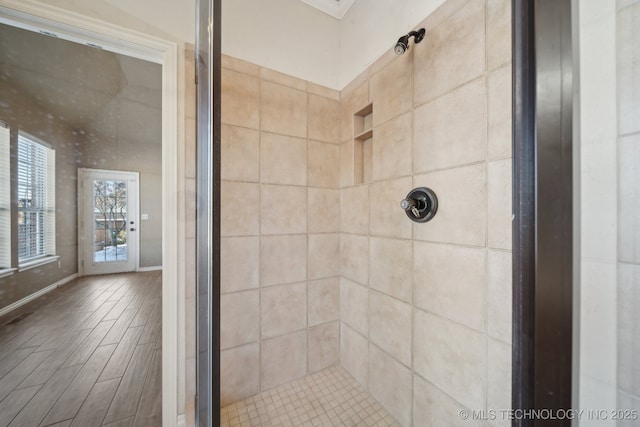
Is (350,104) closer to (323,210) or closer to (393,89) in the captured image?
(393,89)

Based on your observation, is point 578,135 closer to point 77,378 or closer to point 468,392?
point 468,392

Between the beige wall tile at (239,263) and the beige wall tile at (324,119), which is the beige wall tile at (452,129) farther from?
the beige wall tile at (239,263)

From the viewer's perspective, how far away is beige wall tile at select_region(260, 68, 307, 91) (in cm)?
121

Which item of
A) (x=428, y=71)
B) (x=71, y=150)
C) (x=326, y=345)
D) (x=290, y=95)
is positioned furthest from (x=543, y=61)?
(x=71, y=150)

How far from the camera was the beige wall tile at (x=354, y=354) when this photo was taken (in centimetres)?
124

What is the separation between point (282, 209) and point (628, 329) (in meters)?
1.23

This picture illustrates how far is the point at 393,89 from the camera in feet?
3.48

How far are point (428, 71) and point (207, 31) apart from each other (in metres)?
0.84

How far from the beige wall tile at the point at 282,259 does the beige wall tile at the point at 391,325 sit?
0.45 m

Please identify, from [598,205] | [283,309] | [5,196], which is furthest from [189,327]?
[598,205]

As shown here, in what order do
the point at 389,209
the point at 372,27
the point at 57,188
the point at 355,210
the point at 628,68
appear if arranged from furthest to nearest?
the point at 355,210 < the point at 372,27 < the point at 389,209 < the point at 57,188 < the point at 628,68

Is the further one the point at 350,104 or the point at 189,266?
the point at 350,104

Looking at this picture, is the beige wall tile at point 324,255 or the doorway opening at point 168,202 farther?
the beige wall tile at point 324,255

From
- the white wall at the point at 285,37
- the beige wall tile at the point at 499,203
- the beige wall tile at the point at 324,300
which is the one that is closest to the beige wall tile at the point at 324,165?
the white wall at the point at 285,37
